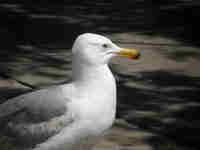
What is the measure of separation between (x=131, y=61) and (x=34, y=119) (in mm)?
3181

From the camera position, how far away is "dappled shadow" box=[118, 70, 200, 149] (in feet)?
17.6

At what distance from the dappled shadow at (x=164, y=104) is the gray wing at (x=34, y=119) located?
126 centimetres

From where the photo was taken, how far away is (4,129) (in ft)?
14.1

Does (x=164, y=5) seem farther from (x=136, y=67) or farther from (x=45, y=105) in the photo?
(x=45, y=105)

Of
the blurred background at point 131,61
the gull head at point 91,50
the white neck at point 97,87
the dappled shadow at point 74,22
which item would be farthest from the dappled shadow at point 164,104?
the gull head at point 91,50

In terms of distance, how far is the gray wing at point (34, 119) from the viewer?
4.21 m

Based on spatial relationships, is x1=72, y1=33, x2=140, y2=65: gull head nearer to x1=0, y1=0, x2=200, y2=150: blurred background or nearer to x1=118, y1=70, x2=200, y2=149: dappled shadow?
x1=0, y1=0, x2=200, y2=150: blurred background

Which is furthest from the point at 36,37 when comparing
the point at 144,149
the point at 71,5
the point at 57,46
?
the point at 144,149

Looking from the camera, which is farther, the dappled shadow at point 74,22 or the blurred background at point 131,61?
the dappled shadow at point 74,22

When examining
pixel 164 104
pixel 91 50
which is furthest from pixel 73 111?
pixel 164 104

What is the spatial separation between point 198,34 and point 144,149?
349 cm

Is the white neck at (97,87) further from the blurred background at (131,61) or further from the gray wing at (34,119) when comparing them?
the blurred background at (131,61)

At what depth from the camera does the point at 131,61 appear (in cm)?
727

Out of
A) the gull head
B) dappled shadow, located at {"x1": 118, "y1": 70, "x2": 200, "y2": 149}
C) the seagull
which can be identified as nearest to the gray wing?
the seagull
